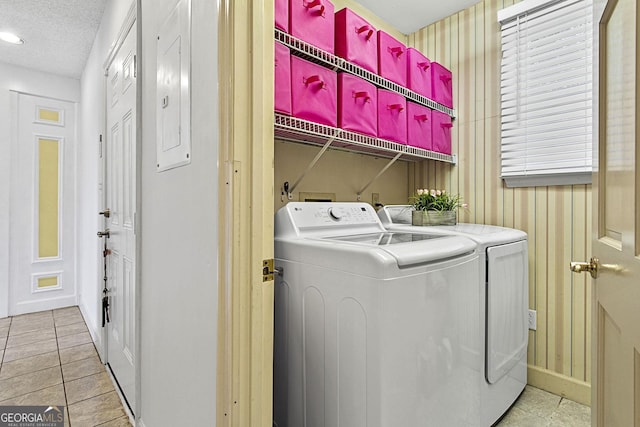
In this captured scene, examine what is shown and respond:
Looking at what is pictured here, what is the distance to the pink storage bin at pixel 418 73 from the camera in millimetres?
2109

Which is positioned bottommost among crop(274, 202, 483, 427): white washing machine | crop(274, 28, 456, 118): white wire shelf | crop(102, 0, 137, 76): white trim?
crop(274, 202, 483, 427): white washing machine

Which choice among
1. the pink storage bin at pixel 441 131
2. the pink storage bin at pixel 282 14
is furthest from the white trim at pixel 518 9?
the pink storage bin at pixel 282 14

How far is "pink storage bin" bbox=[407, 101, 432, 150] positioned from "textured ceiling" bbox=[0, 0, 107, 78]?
7.61ft

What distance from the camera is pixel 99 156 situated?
2.50 metres

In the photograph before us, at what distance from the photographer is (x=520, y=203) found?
7.04 feet

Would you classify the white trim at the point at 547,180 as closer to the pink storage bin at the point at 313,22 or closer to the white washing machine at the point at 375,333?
the white washing machine at the point at 375,333

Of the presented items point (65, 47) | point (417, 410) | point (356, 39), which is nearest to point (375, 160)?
point (356, 39)

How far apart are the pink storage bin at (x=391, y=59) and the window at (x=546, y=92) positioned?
740mm

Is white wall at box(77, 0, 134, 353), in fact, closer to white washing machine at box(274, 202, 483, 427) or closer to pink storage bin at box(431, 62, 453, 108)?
white washing machine at box(274, 202, 483, 427)

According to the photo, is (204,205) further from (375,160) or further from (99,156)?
(99,156)

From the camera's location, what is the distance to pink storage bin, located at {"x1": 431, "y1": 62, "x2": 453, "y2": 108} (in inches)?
91.6

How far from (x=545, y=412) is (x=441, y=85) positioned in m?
2.17

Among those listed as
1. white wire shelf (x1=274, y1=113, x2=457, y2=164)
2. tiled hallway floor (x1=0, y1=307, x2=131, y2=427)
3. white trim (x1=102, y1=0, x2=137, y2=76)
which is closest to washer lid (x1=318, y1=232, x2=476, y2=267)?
white wire shelf (x1=274, y1=113, x2=457, y2=164)

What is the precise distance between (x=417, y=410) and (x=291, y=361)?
0.50m
